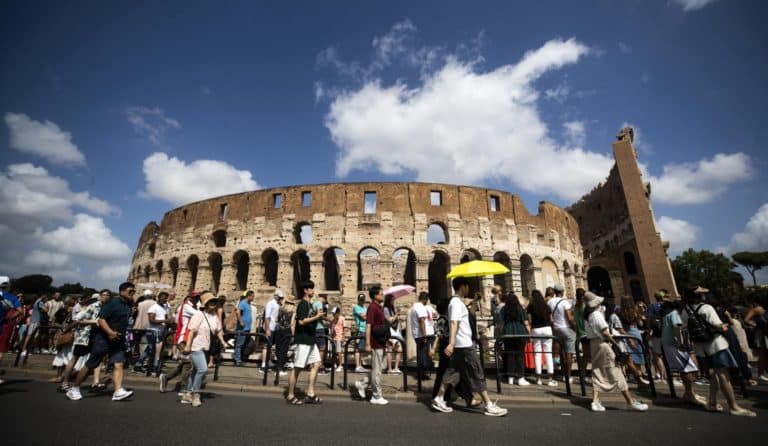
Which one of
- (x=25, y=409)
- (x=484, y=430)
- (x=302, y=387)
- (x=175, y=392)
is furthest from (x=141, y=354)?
(x=484, y=430)

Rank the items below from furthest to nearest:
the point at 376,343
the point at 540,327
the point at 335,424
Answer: the point at 540,327 < the point at 376,343 < the point at 335,424

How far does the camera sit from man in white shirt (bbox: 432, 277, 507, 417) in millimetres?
4438

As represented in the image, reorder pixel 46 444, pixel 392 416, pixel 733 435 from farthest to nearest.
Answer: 1. pixel 392 416
2. pixel 733 435
3. pixel 46 444

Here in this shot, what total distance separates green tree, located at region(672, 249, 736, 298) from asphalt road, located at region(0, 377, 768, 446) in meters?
42.5

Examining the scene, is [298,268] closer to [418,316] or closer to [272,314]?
[272,314]

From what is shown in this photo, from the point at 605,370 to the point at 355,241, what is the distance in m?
14.6

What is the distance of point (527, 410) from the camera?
485 centimetres

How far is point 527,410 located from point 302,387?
12.3 ft

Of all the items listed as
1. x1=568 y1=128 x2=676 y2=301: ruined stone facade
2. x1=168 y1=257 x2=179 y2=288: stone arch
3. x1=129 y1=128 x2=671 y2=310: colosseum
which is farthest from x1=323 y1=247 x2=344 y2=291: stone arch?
x1=568 y1=128 x2=676 y2=301: ruined stone facade

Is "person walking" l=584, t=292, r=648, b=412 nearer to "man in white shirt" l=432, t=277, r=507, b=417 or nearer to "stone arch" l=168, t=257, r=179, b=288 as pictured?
"man in white shirt" l=432, t=277, r=507, b=417

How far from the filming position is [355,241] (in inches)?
730

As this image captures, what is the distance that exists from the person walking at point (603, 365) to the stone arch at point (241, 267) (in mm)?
17705

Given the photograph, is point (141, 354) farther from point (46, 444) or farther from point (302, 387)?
point (46, 444)

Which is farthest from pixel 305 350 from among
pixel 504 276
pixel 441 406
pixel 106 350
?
pixel 504 276
